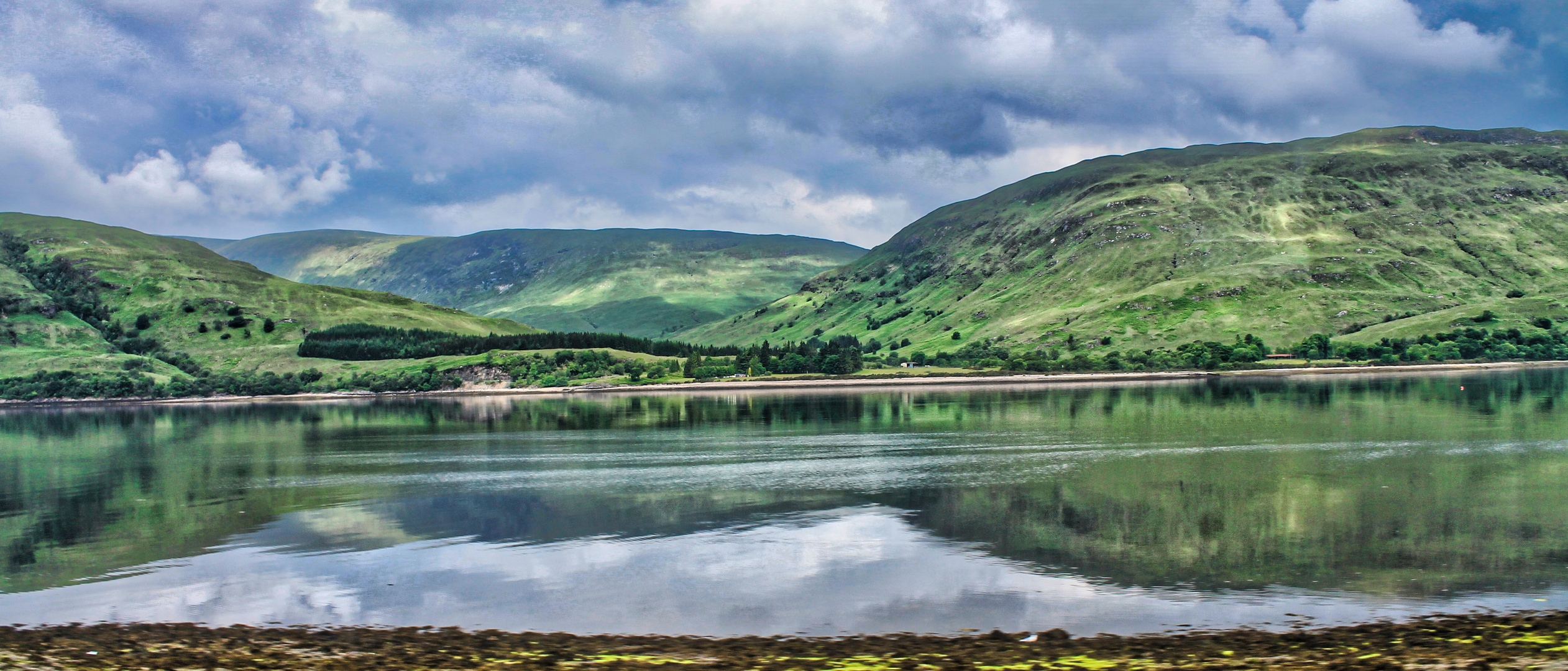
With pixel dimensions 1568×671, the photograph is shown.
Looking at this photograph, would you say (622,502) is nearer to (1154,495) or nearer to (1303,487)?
(1154,495)

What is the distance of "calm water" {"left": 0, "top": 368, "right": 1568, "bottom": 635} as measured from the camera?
3036 centimetres

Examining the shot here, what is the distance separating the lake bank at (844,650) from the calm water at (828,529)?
65.9 inches

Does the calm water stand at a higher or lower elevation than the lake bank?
lower

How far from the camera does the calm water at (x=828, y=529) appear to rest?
30.4m

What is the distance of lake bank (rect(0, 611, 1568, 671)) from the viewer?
869 inches

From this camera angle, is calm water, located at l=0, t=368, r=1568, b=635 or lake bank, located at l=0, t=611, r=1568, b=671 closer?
lake bank, located at l=0, t=611, r=1568, b=671

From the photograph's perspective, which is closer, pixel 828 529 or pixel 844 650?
pixel 844 650

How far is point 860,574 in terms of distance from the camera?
3528cm

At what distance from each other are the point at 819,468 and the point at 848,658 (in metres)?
47.9

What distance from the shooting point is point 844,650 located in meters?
25.0

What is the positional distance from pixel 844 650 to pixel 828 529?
66.7 ft

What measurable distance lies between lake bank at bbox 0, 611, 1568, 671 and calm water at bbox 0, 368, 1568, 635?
1.67 m

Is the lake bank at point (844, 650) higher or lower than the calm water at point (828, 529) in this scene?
higher

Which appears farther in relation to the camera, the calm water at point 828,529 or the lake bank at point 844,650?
the calm water at point 828,529
